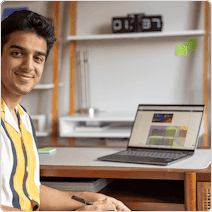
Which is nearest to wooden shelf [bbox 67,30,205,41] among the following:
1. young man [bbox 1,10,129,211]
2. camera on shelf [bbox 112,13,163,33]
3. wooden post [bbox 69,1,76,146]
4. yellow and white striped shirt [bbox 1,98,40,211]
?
camera on shelf [bbox 112,13,163,33]

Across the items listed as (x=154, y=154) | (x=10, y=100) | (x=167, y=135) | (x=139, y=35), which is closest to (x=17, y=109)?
(x=10, y=100)

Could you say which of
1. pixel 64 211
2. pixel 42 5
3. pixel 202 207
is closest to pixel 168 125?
pixel 202 207

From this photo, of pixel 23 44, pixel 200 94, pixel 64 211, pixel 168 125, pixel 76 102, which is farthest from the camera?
pixel 76 102

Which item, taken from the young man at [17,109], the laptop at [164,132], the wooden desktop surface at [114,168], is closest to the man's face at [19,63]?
the young man at [17,109]

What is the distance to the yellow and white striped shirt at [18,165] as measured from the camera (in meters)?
0.82

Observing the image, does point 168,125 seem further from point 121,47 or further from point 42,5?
point 42,5

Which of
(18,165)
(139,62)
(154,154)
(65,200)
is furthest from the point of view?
(139,62)

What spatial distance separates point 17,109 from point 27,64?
0.20 m

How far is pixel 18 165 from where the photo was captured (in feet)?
2.82

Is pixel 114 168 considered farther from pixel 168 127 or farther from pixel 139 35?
pixel 139 35

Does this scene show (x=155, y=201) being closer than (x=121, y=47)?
Yes

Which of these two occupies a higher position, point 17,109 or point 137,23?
point 137,23

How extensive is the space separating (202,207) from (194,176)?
0.10m

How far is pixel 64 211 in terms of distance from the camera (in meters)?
1.03
